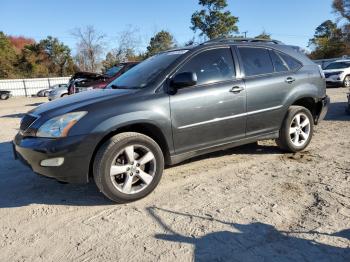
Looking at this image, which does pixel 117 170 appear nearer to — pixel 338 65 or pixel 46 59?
pixel 338 65

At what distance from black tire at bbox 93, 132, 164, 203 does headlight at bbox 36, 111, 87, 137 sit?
0.40 metres

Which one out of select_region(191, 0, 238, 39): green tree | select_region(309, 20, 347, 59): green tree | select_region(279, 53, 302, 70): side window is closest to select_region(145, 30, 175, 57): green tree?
select_region(191, 0, 238, 39): green tree

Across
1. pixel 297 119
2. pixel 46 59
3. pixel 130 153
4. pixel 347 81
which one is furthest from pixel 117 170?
pixel 46 59

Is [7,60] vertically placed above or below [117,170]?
above

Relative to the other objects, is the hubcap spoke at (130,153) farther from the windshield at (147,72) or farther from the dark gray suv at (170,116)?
the windshield at (147,72)

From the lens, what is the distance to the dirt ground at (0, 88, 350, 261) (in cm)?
302

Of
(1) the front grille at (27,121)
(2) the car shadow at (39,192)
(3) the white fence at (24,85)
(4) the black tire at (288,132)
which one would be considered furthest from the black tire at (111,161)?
(3) the white fence at (24,85)

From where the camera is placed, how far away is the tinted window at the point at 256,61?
16.9 ft

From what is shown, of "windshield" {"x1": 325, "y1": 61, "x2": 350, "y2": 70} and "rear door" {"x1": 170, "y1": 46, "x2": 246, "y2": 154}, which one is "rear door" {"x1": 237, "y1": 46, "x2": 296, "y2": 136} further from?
"windshield" {"x1": 325, "y1": 61, "x2": 350, "y2": 70}

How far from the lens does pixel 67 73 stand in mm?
52906

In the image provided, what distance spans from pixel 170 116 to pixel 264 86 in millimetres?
1609

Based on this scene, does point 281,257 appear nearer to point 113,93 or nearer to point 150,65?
point 113,93

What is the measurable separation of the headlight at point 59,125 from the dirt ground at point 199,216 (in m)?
0.84

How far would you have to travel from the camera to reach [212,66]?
485cm
